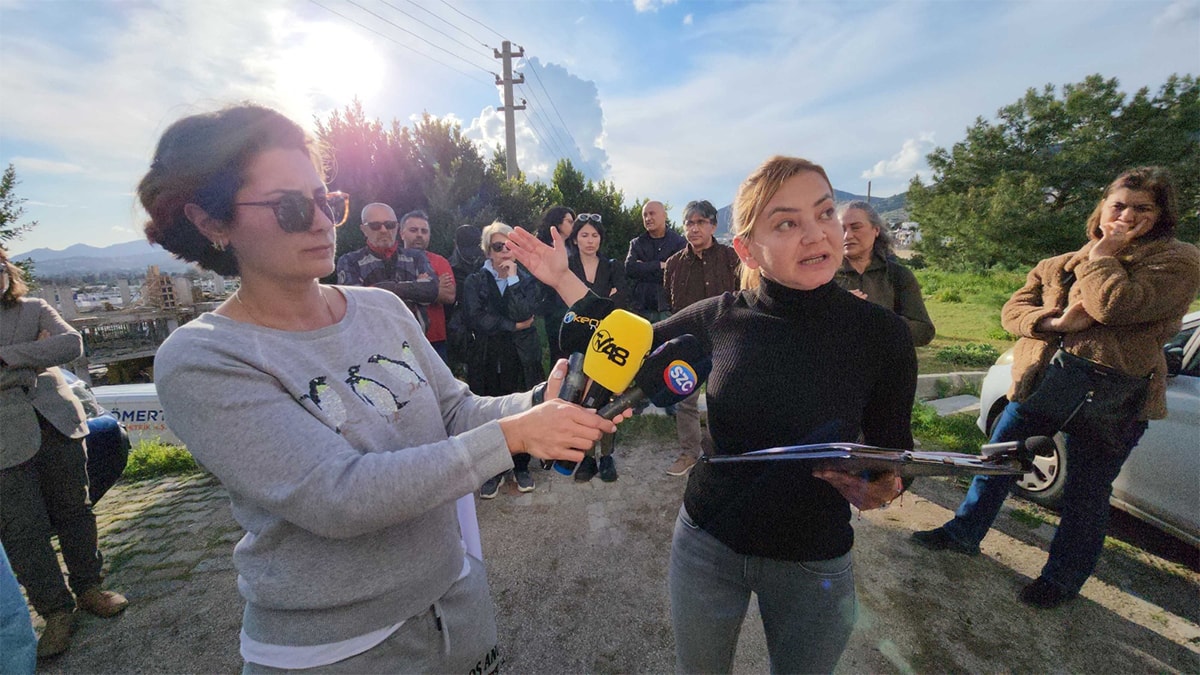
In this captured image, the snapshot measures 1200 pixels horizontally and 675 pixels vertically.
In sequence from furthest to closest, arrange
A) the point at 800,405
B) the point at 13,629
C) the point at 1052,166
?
the point at 1052,166
the point at 13,629
the point at 800,405

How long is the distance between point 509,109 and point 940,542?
60.4 feet

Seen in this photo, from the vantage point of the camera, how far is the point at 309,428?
1.10 meters

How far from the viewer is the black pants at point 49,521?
2.76m

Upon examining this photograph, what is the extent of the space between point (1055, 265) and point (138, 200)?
4.62m

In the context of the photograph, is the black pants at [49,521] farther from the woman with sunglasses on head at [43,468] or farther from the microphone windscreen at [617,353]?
the microphone windscreen at [617,353]

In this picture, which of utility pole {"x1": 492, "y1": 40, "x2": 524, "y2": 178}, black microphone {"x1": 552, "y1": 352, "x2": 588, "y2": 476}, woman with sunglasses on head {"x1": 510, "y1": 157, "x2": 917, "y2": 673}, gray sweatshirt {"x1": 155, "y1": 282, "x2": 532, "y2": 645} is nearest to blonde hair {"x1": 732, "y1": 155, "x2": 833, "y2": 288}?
woman with sunglasses on head {"x1": 510, "y1": 157, "x2": 917, "y2": 673}

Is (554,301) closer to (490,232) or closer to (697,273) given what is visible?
(490,232)

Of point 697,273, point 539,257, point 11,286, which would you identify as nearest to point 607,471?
point 697,273

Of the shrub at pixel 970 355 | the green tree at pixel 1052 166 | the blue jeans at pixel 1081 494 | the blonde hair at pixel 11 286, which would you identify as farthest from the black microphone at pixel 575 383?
the green tree at pixel 1052 166

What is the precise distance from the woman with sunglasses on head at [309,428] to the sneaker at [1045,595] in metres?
3.40

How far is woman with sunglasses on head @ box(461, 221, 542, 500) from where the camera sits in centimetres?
472

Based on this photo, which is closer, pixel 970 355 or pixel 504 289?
pixel 504 289

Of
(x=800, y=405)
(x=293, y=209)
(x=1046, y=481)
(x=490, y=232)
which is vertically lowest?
(x=1046, y=481)

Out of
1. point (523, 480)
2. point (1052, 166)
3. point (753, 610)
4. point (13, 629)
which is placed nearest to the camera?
point (13, 629)
